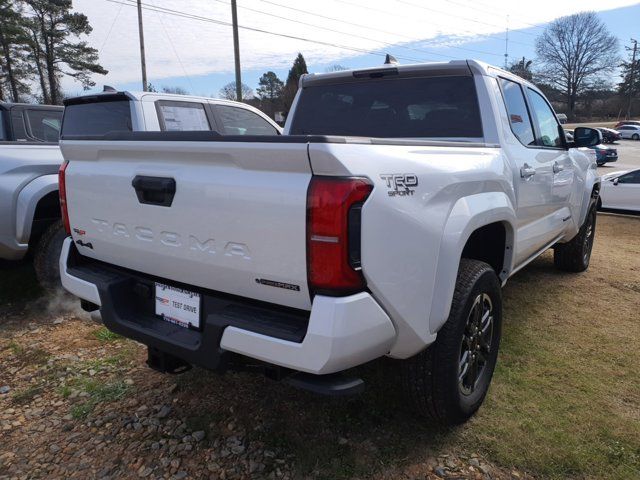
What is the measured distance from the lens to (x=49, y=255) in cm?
453

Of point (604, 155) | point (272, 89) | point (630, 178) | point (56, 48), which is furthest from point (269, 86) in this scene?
point (630, 178)

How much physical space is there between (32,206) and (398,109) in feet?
10.7

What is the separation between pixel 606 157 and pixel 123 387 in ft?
95.9

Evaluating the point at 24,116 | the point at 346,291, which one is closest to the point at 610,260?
the point at 346,291

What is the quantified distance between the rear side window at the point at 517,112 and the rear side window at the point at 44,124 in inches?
184

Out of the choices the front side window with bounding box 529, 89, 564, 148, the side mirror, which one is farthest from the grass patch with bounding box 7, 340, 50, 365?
the side mirror

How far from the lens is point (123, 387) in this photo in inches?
124

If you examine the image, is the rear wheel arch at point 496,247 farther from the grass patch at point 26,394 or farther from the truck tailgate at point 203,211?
the grass patch at point 26,394

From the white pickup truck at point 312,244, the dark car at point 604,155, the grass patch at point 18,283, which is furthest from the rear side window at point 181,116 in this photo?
the dark car at point 604,155

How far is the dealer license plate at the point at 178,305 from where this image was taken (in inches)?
89.0

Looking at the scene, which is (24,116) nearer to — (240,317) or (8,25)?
(240,317)

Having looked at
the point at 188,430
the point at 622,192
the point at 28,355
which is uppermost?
the point at 188,430

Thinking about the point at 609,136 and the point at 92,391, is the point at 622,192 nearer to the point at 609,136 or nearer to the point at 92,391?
the point at 92,391

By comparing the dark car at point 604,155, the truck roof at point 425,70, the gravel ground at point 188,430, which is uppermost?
the truck roof at point 425,70
